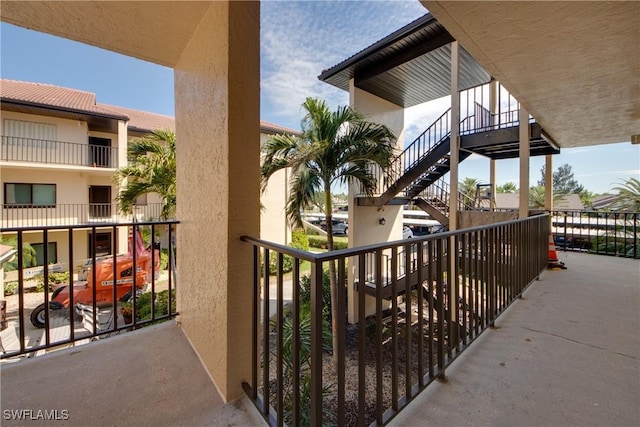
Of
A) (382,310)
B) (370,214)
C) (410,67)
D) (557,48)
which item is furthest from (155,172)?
(557,48)

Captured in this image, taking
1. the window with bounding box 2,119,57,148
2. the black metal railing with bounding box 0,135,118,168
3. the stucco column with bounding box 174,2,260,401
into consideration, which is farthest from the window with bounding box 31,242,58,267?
the stucco column with bounding box 174,2,260,401

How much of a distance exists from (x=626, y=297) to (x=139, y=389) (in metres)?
4.92

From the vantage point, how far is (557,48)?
2338 mm

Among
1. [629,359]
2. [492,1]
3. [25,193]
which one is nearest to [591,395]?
[629,359]

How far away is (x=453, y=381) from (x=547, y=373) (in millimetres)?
655

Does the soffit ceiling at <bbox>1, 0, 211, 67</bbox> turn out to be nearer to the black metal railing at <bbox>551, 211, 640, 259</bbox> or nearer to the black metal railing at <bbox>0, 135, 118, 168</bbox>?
the black metal railing at <bbox>551, 211, 640, 259</bbox>

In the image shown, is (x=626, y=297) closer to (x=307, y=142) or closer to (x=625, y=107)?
(x=625, y=107)

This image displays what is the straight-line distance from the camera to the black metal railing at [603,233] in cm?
559

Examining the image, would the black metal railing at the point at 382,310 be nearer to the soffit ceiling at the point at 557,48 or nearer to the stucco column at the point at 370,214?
the soffit ceiling at the point at 557,48

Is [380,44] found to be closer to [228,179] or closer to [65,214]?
[228,179]

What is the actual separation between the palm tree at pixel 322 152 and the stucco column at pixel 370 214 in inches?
66.1

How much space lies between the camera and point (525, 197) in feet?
16.3

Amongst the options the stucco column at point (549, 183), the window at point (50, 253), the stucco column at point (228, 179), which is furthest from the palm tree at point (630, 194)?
the window at point (50, 253)

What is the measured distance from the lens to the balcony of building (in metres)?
8.59
